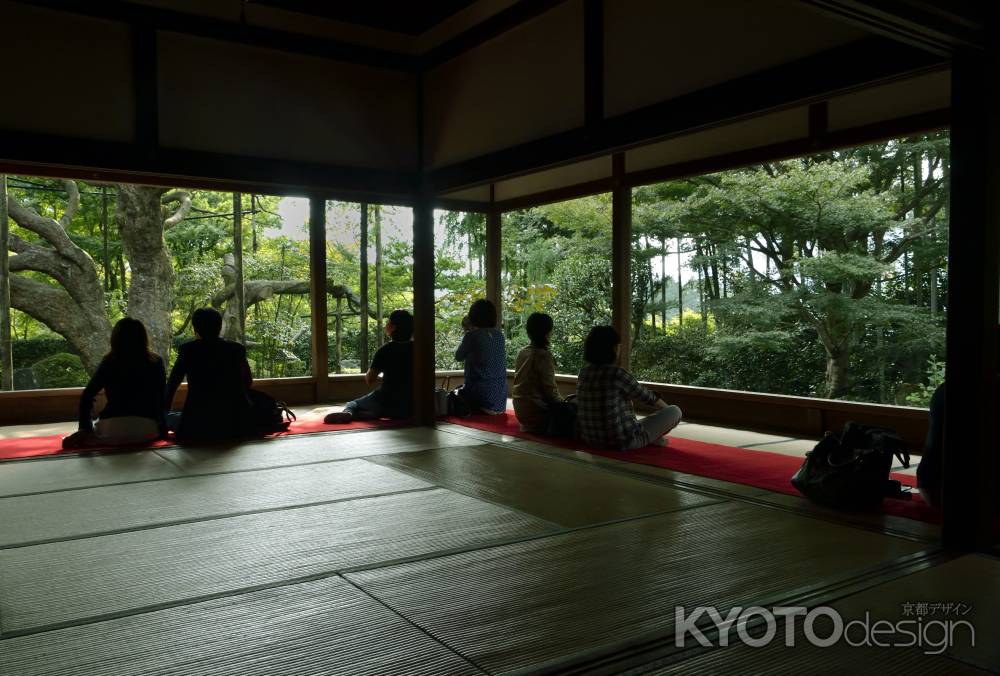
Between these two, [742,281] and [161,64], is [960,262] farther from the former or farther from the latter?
[742,281]

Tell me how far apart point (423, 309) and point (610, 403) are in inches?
84.1

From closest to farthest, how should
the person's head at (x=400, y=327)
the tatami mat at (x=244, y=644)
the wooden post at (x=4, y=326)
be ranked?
the tatami mat at (x=244, y=644) < the person's head at (x=400, y=327) < the wooden post at (x=4, y=326)

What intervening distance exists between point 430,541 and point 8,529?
5.72ft

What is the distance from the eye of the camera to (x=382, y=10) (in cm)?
591

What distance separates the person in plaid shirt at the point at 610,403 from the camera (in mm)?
4594

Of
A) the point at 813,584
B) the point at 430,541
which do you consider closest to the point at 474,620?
the point at 430,541

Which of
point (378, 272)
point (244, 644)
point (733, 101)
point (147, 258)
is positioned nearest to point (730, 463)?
point (733, 101)

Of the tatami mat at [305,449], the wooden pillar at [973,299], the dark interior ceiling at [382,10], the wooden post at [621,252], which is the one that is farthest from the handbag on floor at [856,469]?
the dark interior ceiling at [382,10]

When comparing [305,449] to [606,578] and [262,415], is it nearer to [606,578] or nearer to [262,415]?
[262,415]

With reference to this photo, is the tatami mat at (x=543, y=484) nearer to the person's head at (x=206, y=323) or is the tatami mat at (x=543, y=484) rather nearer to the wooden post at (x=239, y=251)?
the person's head at (x=206, y=323)

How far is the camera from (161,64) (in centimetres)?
518

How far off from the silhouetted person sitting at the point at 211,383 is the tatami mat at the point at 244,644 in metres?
2.98

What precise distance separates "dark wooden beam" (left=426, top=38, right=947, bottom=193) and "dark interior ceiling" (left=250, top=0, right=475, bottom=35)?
1.36 m

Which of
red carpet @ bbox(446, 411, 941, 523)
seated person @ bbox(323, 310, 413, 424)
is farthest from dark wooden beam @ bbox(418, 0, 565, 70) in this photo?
red carpet @ bbox(446, 411, 941, 523)
